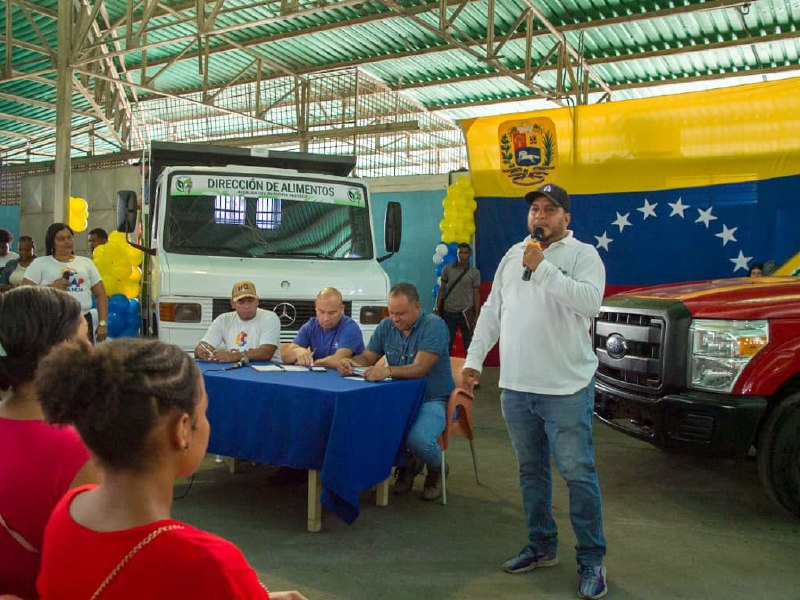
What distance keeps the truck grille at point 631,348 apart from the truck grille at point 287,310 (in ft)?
7.92

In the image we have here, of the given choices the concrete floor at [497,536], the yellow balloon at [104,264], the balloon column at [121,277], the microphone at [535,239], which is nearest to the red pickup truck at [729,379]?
the concrete floor at [497,536]

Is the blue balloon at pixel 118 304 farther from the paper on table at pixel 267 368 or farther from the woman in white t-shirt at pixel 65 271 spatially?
the paper on table at pixel 267 368

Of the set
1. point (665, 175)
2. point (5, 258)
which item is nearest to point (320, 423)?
point (5, 258)

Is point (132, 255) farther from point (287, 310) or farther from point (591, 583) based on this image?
point (591, 583)

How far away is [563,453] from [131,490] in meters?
2.56

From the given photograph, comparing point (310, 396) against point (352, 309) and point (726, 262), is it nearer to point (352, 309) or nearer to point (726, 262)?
point (352, 309)

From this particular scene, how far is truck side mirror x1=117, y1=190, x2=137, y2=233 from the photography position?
7137mm

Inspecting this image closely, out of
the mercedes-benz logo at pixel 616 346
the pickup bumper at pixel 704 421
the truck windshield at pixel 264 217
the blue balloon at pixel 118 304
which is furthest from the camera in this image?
the blue balloon at pixel 118 304

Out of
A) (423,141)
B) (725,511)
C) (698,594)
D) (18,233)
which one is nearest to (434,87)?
(423,141)

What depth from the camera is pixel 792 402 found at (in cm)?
461

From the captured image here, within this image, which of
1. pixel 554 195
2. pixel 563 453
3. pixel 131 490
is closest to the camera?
pixel 131 490

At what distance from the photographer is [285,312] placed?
21.4ft

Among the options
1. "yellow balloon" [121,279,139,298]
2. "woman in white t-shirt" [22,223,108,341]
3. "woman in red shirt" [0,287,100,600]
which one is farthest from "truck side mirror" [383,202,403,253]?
"woman in red shirt" [0,287,100,600]

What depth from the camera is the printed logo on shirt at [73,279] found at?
663 cm
